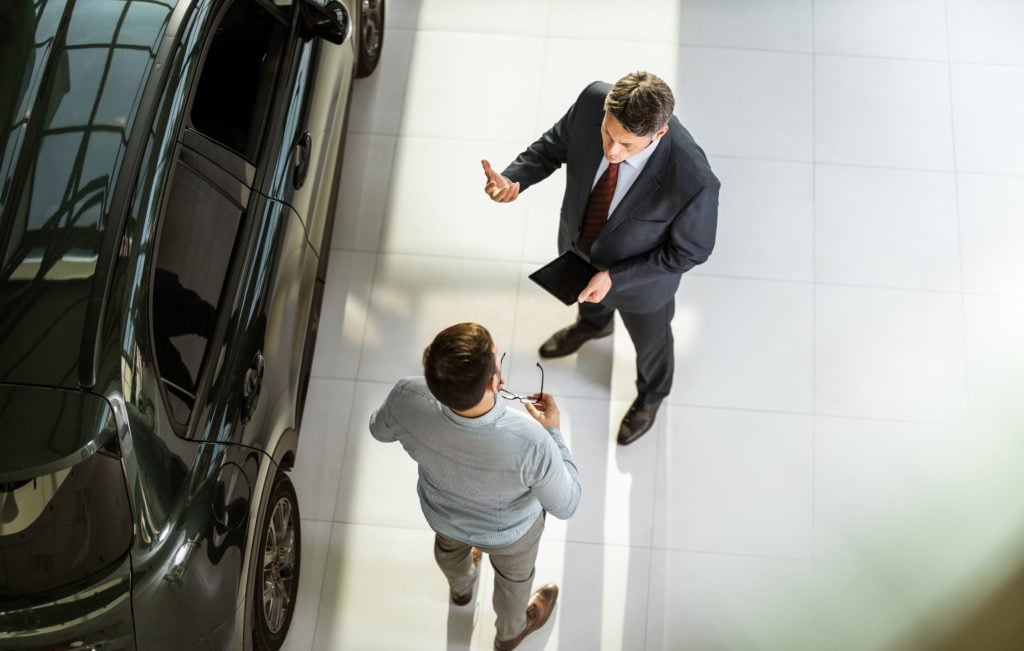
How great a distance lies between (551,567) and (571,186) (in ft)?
4.74

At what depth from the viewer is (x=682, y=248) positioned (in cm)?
266

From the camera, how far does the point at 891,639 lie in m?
3.27

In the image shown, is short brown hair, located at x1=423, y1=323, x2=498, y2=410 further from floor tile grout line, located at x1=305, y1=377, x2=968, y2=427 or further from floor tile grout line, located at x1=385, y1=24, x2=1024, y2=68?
floor tile grout line, located at x1=385, y1=24, x2=1024, y2=68

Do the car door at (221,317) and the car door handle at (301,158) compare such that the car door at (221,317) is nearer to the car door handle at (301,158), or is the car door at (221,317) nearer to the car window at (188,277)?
the car window at (188,277)

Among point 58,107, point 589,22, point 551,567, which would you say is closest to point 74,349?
point 58,107

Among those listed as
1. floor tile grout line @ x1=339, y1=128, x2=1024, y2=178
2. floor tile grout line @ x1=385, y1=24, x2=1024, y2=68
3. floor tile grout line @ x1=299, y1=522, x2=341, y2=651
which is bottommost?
floor tile grout line @ x1=299, y1=522, x2=341, y2=651

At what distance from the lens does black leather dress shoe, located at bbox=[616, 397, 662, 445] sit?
351 cm

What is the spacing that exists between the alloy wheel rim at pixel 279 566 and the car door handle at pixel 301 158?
109cm

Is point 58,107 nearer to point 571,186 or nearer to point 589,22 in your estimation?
point 571,186

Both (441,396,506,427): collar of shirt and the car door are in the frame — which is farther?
the car door

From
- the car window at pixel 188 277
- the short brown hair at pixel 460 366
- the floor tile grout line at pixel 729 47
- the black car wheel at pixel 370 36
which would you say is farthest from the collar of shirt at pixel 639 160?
the floor tile grout line at pixel 729 47

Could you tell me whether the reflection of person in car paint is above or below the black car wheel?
below

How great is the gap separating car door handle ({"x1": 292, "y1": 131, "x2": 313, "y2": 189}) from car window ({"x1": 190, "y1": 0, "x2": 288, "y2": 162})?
16 centimetres

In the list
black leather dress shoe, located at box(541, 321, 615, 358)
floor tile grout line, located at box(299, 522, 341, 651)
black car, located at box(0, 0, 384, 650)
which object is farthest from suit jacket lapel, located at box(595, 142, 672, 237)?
floor tile grout line, located at box(299, 522, 341, 651)
